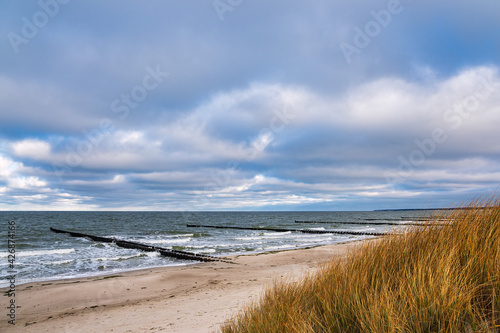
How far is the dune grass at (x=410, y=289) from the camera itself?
3.18m

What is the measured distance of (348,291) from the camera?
13.1ft

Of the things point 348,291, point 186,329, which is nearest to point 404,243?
point 348,291

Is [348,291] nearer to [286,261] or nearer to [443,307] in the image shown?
[443,307]

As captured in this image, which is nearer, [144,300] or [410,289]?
[410,289]

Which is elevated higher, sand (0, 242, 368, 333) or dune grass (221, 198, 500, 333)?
dune grass (221, 198, 500, 333)

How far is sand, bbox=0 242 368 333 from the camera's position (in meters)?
7.77

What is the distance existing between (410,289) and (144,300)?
9.57 m

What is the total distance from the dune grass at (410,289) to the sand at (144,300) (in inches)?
30.1

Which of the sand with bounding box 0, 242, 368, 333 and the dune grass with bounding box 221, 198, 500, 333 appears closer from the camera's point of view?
the dune grass with bounding box 221, 198, 500, 333

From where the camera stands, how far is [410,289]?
3.46 m

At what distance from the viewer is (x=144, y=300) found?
1070cm

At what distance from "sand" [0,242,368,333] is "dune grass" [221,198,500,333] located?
76 centimetres

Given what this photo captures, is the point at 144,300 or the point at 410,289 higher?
the point at 410,289

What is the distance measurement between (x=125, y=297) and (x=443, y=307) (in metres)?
10.7
